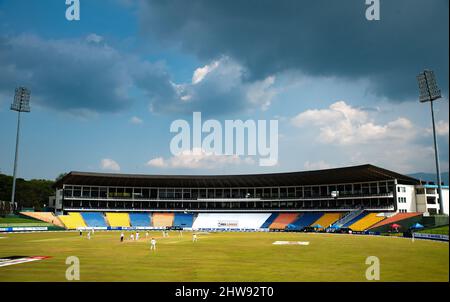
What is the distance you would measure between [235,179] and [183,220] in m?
19.5

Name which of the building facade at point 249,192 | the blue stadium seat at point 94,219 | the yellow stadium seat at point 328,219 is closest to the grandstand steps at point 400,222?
the building facade at point 249,192

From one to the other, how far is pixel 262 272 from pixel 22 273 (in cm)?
1617

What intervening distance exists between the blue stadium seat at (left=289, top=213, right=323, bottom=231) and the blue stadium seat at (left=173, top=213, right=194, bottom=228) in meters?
30.4

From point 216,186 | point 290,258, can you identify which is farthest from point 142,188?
point 290,258

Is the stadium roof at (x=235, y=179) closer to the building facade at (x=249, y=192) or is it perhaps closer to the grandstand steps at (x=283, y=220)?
the building facade at (x=249, y=192)

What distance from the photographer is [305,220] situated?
97.7 m

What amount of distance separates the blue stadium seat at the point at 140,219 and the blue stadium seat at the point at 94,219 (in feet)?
25.5

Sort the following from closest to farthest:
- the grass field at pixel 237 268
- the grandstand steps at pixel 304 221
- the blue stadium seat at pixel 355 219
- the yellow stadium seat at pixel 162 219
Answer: the grass field at pixel 237 268
the blue stadium seat at pixel 355 219
the grandstand steps at pixel 304 221
the yellow stadium seat at pixel 162 219

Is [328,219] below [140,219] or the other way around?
the other way around

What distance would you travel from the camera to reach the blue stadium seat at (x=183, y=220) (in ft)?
351

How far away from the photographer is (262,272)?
25.5 metres

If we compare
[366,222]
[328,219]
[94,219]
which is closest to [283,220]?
[328,219]

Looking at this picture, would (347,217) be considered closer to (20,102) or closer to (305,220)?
(305,220)
